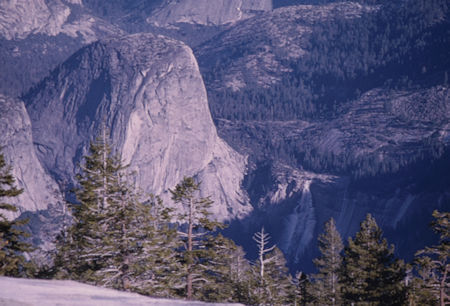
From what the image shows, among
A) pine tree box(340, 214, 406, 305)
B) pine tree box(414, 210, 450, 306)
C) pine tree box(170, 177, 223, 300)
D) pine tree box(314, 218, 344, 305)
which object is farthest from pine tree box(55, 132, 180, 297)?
pine tree box(314, 218, 344, 305)

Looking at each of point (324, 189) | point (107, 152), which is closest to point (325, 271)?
point (107, 152)

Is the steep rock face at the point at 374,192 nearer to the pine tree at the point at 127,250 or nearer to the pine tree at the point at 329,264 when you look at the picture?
the pine tree at the point at 329,264

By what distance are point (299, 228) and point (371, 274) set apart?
135 metres

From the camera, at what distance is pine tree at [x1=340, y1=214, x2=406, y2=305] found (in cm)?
3922

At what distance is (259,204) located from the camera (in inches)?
7667

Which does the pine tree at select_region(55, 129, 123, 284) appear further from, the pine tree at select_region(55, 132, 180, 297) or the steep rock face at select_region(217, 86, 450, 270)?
the steep rock face at select_region(217, 86, 450, 270)

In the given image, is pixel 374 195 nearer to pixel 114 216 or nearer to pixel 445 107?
pixel 445 107

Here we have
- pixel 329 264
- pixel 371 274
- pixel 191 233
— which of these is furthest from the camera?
pixel 329 264

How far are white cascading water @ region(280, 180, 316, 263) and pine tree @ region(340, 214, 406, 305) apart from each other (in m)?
116

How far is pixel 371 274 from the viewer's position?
130 ft

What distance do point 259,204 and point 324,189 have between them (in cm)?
2650

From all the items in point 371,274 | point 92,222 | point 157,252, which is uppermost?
point 92,222

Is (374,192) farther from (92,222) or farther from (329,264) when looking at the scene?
(92,222)

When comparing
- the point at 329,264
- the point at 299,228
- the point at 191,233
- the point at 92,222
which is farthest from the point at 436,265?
the point at 299,228
